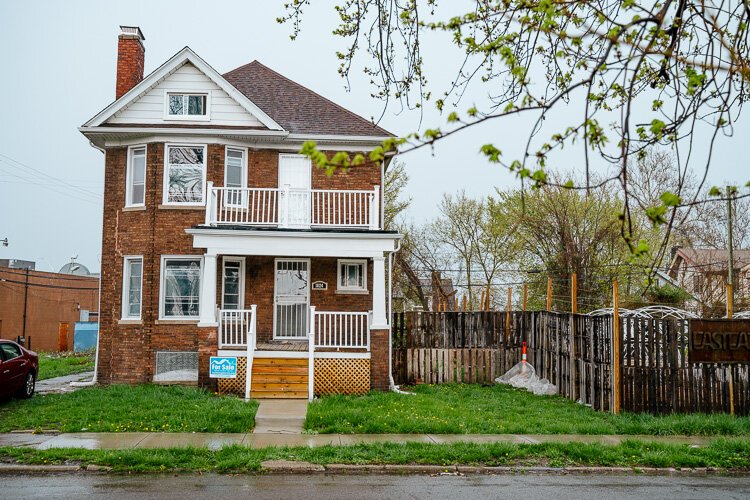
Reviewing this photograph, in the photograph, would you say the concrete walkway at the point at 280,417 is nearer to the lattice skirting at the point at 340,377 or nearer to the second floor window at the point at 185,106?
the lattice skirting at the point at 340,377

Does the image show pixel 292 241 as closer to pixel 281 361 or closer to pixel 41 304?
pixel 281 361

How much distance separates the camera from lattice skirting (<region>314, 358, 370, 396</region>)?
676 inches

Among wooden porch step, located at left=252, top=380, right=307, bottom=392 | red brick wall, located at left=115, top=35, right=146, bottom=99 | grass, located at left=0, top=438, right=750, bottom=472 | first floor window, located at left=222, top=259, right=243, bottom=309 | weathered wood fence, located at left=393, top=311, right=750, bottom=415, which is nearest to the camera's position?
grass, located at left=0, top=438, right=750, bottom=472

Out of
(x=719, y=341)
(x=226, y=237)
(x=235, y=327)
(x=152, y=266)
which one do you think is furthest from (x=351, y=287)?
(x=719, y=341)

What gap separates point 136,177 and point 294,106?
499 centimetres

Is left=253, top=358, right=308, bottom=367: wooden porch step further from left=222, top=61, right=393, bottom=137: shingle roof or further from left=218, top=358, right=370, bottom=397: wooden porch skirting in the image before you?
left=222, top=61, right=393, bottom=137: shingle roof

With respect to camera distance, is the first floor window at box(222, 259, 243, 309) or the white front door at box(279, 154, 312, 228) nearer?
the white front door at box(279, 154, 312, 228)

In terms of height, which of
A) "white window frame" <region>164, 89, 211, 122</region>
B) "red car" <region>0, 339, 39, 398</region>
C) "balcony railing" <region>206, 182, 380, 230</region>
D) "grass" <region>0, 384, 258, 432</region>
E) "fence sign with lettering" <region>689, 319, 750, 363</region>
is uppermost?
"white window frame" <region>164, 89, 211, 122</region>

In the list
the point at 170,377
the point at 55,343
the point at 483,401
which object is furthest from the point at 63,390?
the point at 55,343

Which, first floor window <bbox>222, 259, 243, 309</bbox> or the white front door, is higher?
the white front door

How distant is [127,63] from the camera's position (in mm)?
20328

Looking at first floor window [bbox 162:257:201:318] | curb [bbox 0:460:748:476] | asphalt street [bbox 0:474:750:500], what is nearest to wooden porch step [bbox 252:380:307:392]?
first floor window [bbox 162:257:201:318]

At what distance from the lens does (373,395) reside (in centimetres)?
1661

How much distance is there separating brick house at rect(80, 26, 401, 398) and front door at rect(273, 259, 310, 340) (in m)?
0.03
